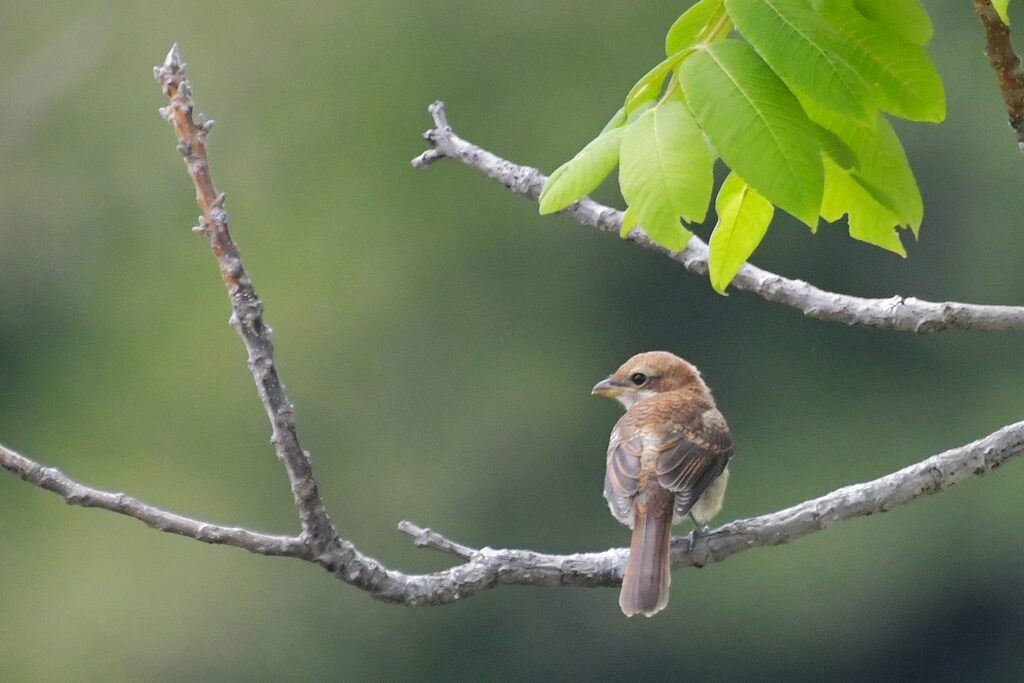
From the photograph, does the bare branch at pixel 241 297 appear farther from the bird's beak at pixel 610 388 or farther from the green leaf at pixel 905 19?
the bird's beak at pixel 610 388

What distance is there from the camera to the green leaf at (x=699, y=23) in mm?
3166

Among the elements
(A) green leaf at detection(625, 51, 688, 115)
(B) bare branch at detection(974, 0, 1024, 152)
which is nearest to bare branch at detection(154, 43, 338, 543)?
(A) green leaf at detection(625, 51, 688, 115)

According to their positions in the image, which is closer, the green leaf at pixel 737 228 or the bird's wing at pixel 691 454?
the green leaf at pixel 737 228

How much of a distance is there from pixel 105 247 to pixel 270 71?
140 inches

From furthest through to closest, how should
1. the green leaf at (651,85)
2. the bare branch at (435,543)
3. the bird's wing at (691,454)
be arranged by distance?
the bird's wing at (691,454), the bare branch at (435,543), the green leaf at (651,85)

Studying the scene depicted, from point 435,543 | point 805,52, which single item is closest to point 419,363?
point 435,543

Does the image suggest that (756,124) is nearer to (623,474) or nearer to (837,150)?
(837,150)

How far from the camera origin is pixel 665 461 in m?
5.84

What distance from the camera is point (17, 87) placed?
2452cm

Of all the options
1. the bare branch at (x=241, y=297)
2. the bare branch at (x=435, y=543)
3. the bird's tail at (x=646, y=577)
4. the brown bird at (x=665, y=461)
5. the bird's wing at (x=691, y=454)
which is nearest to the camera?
the bare branch at (x=241, y=297)

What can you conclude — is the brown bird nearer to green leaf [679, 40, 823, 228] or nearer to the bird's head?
the bird's head

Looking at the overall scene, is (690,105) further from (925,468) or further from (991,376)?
(991,376)

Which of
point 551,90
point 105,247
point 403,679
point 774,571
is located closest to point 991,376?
point 774,571

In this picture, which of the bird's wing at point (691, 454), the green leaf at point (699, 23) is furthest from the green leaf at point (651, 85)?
the bird's wing at point (691, 454)
